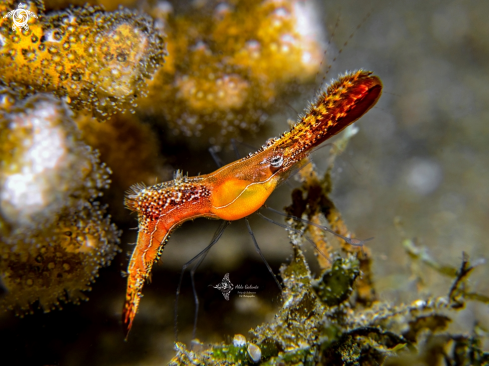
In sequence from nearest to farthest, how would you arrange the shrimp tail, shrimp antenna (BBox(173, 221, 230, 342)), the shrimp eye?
1. the shrimp eye
2. the shrimp tail
3. shrimp antenna (BBox(173, 221, 230, 342))

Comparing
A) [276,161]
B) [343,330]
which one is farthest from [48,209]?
[343,330]

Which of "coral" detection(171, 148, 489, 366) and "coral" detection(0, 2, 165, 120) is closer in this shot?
"coral" detection(171, 148, 489, 366)

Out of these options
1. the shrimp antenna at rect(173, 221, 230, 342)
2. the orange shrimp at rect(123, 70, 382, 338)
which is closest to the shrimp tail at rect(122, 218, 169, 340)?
the orange shrimp at rect(123, 70, 382, 338)

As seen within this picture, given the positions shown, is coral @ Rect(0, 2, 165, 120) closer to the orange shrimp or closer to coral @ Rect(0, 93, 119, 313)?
coral @ Rect(0, 93, 119, 313)

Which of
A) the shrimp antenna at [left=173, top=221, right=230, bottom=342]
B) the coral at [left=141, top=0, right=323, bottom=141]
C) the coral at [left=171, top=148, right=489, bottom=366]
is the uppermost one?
the coral at [left=141, top=0, right=323, bottom=141]

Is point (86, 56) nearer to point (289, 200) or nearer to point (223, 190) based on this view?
point (223, 190)

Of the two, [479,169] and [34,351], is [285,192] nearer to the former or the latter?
[479,169]

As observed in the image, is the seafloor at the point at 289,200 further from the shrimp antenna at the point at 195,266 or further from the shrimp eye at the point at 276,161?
the shrimp eye at the point at 276,161

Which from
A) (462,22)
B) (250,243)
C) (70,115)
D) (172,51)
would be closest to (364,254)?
(250,243)
